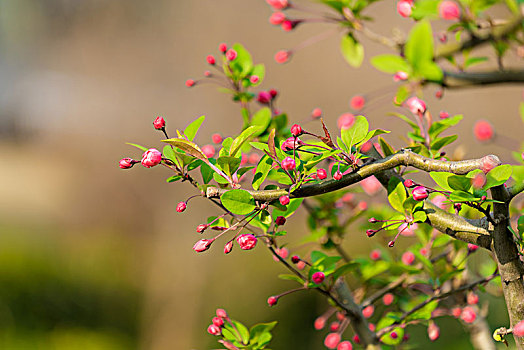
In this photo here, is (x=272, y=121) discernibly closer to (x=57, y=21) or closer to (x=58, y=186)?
(x=58, y=186)

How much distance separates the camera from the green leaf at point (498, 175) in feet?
1.07

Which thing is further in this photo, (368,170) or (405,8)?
(405,8)

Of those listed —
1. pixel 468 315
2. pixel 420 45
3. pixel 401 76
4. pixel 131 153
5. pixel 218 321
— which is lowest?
pixel 131 153

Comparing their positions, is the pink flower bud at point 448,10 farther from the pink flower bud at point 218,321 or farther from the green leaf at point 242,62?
the pink flower bud at point 218,321

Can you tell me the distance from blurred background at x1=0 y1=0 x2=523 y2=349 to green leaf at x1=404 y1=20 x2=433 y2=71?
1.17 m

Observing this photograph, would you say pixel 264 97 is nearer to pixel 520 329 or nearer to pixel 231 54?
pixel 231 54

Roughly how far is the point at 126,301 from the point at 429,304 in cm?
157

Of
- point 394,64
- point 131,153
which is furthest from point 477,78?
point 131,153

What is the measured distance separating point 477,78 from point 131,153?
6.19ft

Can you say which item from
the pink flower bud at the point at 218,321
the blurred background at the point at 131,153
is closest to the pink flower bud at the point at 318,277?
the pink flower bud at the point at 218,321

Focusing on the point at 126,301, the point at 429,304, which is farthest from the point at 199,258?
the point at 429,304

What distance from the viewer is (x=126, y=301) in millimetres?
1896

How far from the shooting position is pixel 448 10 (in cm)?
46

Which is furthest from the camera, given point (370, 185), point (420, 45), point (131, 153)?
point (131, 153)
